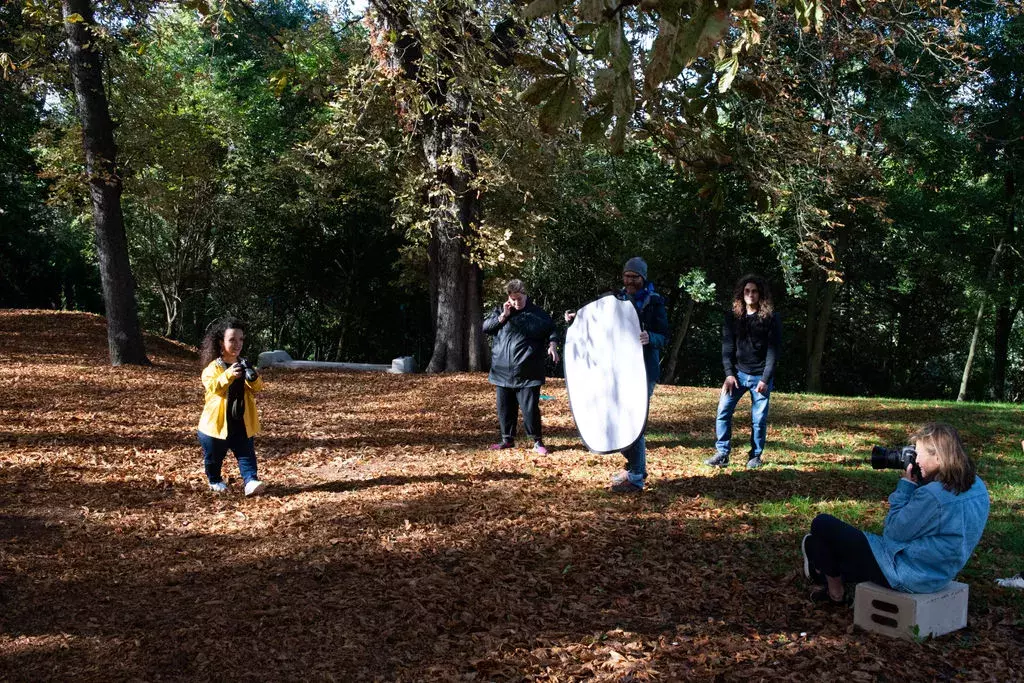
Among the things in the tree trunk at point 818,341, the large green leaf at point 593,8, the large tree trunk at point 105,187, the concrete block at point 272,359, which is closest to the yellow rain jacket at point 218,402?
the large green leaf at point 593,8

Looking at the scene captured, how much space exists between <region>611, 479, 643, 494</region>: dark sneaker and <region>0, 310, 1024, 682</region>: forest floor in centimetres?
17

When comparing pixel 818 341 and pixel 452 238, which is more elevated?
pixel 452 238

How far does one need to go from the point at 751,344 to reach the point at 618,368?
5.69 ft

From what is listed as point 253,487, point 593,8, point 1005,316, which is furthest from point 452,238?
point 1005,316

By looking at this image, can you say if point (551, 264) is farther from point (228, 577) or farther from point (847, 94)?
point (228, 577)

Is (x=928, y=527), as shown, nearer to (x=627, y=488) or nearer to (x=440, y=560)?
(x=440, y=560)

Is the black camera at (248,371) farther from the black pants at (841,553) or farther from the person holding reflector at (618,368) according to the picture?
the black pants at (841,553)

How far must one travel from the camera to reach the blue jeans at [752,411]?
7730 millimetres

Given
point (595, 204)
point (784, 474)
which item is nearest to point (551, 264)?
point (595, 204)

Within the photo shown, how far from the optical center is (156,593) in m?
5.27

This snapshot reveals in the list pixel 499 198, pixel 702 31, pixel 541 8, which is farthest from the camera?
pixel 499 198

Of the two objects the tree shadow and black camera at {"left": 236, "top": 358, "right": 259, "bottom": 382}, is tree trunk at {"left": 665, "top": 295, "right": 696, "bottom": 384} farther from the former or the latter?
black camera at {"left": 236, "top": 358, "right": 259, "bottom": 382}

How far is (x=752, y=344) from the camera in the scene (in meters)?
7.68

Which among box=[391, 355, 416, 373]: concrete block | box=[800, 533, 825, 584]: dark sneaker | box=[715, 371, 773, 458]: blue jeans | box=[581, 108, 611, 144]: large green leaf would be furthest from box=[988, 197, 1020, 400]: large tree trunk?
box=[581, 108, 611, 144]: large green leaf
